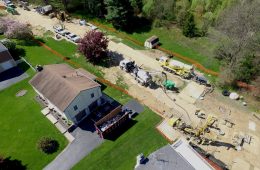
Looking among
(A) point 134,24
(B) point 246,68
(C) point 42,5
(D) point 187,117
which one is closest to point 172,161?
(D) point 187,117

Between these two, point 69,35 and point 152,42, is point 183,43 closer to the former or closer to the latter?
point 152,42

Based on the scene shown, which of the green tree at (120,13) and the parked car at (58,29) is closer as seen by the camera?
the green tree at (120,13)

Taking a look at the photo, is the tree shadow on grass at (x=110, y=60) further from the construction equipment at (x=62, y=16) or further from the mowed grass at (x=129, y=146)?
the construction equipment at (x=62, y=16)

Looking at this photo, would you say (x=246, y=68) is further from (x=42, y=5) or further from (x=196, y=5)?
(x=42, y=5)

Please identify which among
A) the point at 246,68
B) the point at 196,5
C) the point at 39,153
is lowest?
the point at 39,153

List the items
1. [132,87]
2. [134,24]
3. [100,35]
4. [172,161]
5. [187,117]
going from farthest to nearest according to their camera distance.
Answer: [134,24], [100,35], [132,87], [187,117], [172,161]

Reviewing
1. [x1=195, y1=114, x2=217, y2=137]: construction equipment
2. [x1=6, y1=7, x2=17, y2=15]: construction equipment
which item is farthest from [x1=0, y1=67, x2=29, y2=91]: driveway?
[x1=195, y1=114, x2=217, y2=137]: construction equipment

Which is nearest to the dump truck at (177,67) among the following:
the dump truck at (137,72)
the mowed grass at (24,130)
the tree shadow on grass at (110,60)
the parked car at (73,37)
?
the dump truck at (137,72)
